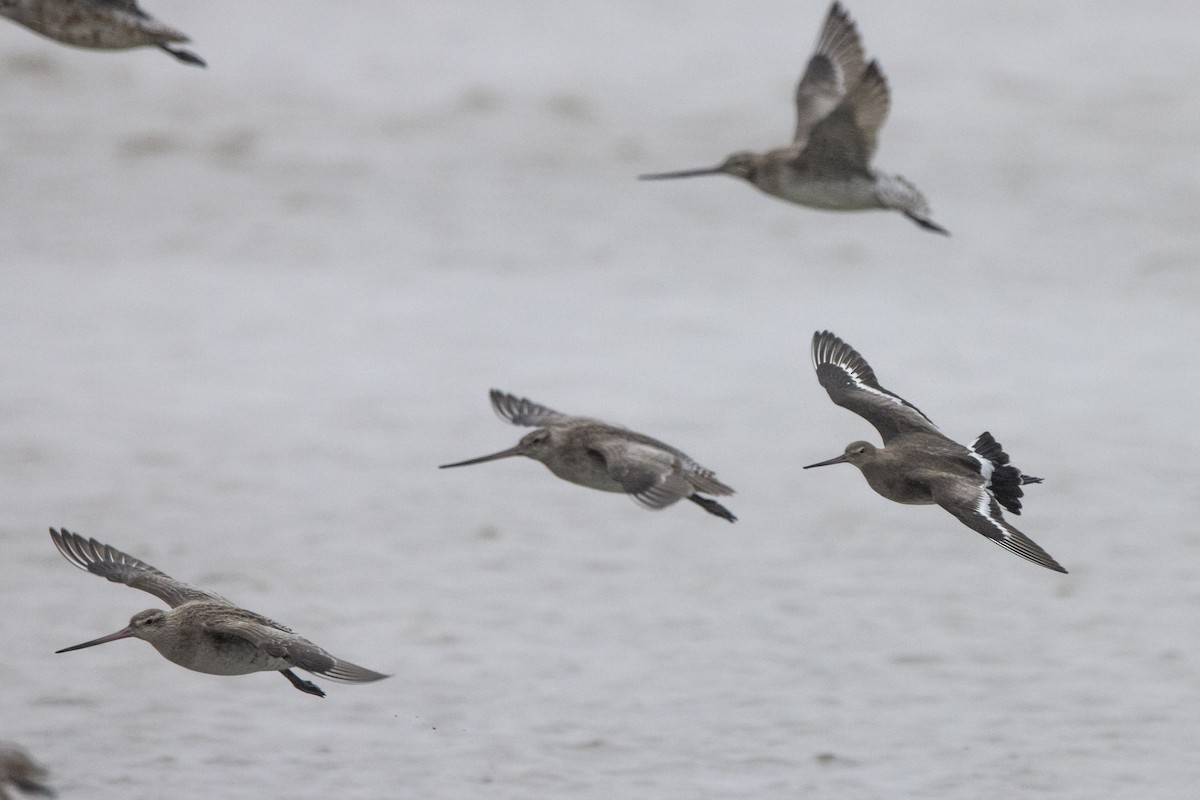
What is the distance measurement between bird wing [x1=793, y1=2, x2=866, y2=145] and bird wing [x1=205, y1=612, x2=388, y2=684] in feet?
11.0

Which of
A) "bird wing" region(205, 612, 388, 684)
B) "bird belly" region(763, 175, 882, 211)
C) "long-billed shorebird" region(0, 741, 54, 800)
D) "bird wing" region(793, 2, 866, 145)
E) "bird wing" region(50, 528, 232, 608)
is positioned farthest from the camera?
"bird wing" region(793, 2, 866, 145)

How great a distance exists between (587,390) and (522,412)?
13.3 ft

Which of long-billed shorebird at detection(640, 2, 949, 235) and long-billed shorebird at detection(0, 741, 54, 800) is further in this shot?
long-billed shorebird at detection(640, 2, 949, 235)

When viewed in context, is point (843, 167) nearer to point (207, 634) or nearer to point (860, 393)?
point (860, 393)

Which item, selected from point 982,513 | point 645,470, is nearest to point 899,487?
point 982,513

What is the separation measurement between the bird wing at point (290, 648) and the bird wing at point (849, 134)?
8.86 ft

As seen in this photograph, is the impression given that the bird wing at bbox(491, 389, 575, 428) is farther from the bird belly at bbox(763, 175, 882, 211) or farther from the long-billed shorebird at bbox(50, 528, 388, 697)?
the long-billed shorebird at bbox(50, 528, 388, 697)

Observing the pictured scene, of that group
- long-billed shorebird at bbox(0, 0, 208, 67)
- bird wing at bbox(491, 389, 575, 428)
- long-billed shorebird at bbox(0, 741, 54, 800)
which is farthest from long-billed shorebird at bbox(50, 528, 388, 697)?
long-billed shorebird at bbox(0, 0, 208, 67)

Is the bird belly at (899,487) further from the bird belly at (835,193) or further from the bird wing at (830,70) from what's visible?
the bird wing at (830,70)

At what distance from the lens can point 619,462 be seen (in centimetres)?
626

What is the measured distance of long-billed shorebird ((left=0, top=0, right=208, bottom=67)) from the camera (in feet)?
23.5

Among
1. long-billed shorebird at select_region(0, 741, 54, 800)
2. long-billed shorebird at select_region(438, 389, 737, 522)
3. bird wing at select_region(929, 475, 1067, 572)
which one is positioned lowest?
long-billed shorebird at select_region(0, 741, 54, 800)

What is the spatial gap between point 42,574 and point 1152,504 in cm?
527

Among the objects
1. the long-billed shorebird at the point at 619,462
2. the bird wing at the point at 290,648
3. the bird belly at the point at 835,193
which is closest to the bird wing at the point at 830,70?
the bird belly at the point at 835,193
